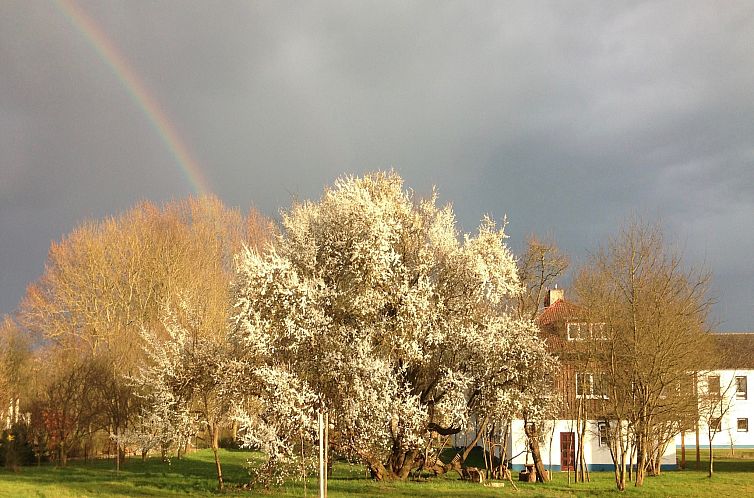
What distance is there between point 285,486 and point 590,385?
14.4 meters

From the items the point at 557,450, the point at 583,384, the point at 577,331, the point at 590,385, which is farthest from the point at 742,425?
the point at 583,384

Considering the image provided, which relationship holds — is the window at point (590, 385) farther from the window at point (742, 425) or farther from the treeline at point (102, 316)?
the window at point (742, 425)

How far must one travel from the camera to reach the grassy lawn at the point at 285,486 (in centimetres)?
2731

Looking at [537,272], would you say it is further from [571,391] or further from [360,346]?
[360,346]

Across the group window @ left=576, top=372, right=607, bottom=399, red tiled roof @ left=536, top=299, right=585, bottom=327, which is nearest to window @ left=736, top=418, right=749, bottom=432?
red tiled roof @ left=536, top=299, right=585, bottom=327

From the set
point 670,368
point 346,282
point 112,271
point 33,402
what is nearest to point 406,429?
point 346,282

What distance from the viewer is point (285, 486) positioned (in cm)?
3034

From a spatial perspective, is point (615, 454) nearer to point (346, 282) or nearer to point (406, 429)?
point (406, 429)

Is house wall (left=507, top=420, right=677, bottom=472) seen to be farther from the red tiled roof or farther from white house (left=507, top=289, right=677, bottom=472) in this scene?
the red tiled roof

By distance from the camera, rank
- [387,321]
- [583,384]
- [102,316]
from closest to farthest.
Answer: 1. [387,321]
2. [583,384]
3. [102,316]

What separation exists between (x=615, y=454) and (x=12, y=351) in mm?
38858

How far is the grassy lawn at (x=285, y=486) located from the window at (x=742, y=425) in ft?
107

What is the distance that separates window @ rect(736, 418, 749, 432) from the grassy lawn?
32.6m

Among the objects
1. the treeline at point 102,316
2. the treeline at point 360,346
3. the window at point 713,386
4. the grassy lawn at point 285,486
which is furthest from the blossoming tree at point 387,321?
Answer: the window at point 713,386
